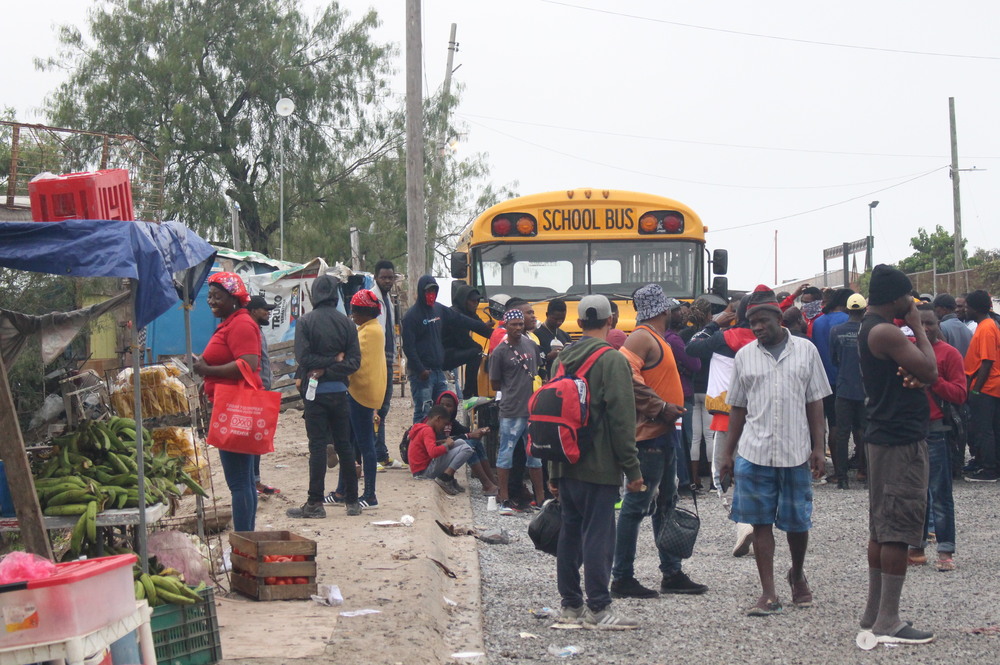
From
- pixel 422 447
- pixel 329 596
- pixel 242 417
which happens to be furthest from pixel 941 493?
pixel 422 447

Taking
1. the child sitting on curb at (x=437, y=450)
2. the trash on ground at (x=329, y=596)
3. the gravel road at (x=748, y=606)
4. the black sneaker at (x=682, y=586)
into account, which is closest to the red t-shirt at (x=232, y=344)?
the trash on ground at (x=329, y=596)

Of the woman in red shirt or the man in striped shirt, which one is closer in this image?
the man in striped shirt

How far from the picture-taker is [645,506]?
744 cm

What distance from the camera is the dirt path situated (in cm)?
600

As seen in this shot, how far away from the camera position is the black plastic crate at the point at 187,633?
17.9 ft

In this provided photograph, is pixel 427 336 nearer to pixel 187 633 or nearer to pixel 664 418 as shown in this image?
pixel 664 418

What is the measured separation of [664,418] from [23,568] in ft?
13.9

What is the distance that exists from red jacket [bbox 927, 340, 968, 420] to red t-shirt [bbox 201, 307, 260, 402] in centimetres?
471

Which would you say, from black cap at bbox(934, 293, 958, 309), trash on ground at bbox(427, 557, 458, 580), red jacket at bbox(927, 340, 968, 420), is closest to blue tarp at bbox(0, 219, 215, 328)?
trash on ground at bbox(427, 557, 458, 580)

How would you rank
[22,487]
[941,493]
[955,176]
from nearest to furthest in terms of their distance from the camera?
1. [22,487]
2. [941,493]
3. [955,176]

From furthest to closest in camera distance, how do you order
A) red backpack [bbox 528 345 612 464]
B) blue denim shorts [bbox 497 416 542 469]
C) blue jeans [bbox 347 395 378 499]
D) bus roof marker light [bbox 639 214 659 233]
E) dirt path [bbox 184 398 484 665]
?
bus roof marker light [bbox 639 214 659 233]
blue denim shorts [bbox 497 416 542 469]
blue jeans [bbox 347 395 378 499]
red backpack [bbox 528 345 612 464]
dirt path [bbox 184 398 484 665]

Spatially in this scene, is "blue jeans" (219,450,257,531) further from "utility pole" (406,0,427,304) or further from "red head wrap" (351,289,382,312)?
"utility pole" (406,0,427,304)

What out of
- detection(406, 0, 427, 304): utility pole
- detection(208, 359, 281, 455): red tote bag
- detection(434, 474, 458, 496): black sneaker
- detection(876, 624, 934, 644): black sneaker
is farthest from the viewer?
detection(406, 0, 427, 304): utility pole

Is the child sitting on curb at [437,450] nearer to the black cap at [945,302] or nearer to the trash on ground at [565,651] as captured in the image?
the trash on ground at [565,651]
